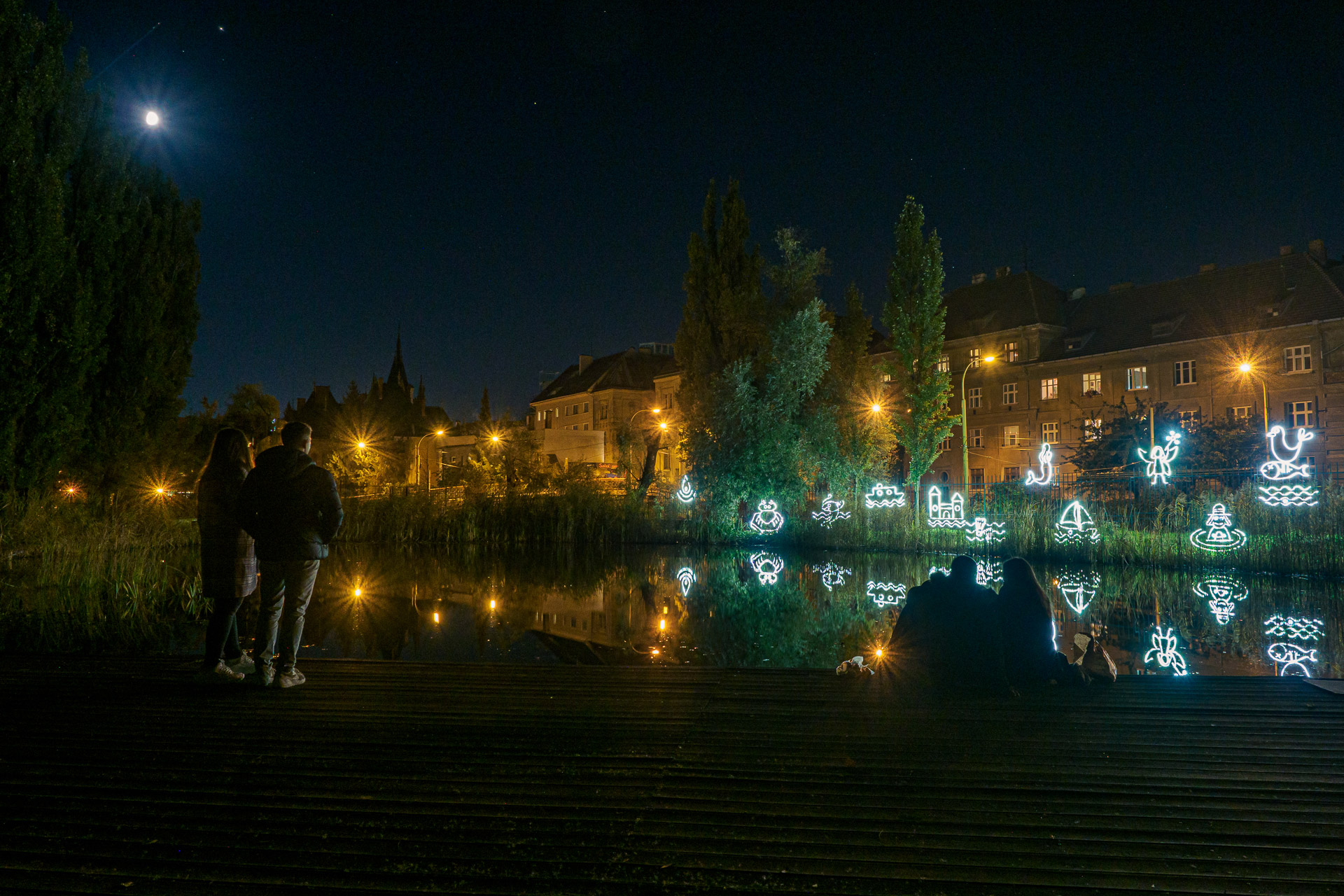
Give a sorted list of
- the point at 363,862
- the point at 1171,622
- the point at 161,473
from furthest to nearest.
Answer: the point at 161,473 < the point at 1171,622 < the point at 363,862

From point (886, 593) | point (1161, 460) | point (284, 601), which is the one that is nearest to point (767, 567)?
point (886, 593)

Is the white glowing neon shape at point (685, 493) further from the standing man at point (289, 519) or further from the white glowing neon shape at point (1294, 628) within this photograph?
the standing man at point (289, 519)

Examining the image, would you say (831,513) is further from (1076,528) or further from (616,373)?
(616,373)

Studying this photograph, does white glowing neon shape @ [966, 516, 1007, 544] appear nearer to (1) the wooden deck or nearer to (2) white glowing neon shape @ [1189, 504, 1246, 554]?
(2) white glowing neon shape @ [1189, 504, 1246, 554]

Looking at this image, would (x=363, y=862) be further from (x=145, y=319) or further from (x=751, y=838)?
(x=145, y=319)

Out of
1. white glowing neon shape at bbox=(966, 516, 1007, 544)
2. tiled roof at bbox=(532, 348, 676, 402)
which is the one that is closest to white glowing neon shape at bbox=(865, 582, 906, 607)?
white glowing neon shape at bbox=(966, 516, 1007, 544)

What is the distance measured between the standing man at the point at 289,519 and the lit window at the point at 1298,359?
43716mm

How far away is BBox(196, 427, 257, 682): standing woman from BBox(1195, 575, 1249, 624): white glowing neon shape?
11.8 m

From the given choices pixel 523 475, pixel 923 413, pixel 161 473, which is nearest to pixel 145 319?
pixel 161 473

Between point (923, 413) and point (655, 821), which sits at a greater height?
point (923, 413)

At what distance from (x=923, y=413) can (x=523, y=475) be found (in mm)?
17712

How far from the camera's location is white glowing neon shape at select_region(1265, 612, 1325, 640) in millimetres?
10297

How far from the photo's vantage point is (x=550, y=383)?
267ft

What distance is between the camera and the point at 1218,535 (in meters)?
18.4
